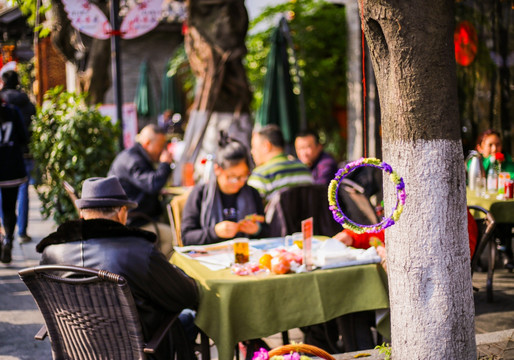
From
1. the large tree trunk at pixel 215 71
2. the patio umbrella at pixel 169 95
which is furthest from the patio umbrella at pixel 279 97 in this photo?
the patio umbrella at pixel 169 95

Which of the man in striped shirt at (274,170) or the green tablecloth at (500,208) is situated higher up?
the man in striped shirt at (274,170)

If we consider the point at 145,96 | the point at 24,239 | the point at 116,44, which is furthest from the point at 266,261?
the point at 145,96

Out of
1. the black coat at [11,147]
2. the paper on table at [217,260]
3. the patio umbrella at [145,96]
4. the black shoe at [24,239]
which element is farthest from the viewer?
the patio umbrella at [145,96]

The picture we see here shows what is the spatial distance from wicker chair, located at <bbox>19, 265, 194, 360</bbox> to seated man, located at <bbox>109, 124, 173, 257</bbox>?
2.91 metres

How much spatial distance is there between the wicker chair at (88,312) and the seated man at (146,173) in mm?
2915

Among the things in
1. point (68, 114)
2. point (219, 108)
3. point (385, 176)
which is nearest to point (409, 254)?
point (385, 176)

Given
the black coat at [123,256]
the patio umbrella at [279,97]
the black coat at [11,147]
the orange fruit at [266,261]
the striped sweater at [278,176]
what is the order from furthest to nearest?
the patio umbrella at [279,97]
the black coat at [11,147]
the striped sweater at [278,176]
the orange fruit at [266,261]
the black coat at [123,256]

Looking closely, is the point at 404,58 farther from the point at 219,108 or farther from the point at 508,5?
the point at 508,5

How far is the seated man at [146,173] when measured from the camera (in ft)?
19.8

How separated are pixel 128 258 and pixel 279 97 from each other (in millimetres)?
6314

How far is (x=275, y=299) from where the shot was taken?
3539 millimetres

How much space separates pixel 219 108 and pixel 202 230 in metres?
4.54

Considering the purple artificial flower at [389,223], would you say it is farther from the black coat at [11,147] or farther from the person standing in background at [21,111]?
the person standing in background at [21,111]

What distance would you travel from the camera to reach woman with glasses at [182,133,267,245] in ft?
15.2
